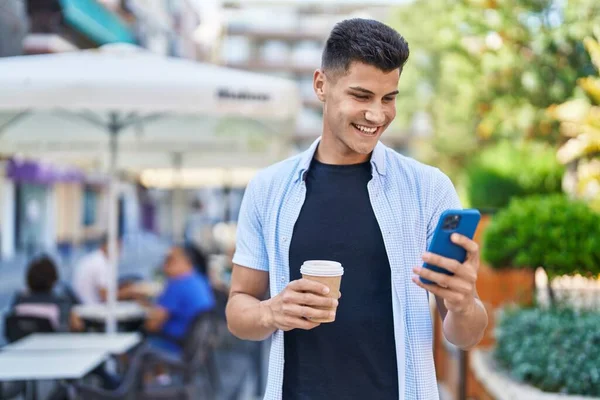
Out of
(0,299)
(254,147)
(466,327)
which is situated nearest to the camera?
(466,327)

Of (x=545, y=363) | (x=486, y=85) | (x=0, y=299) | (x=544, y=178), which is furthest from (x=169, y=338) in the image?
(x=0, y=299)

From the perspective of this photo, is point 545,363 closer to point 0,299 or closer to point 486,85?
point 486,85

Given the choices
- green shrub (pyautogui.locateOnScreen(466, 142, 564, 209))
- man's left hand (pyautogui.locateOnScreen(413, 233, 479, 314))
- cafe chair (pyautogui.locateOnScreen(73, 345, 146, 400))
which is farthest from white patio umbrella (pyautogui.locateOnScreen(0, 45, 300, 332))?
green shrub (pyautogui.locateOnScreen(466, 142, 564, 209))

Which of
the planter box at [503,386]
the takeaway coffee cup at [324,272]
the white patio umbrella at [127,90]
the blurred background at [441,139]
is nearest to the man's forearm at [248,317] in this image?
the takeaway coffee cup at [324,272]

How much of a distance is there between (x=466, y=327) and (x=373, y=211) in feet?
1.17

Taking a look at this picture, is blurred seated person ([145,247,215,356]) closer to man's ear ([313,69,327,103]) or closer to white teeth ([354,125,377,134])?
man's ear ([313,69,327,103])

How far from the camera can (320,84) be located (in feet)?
6.39

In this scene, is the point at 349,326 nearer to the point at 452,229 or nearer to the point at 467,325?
the point at 467,325

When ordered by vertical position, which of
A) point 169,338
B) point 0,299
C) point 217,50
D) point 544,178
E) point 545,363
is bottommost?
point 0,299

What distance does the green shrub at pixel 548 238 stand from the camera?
4.21 metres

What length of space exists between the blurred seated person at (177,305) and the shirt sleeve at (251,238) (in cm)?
386

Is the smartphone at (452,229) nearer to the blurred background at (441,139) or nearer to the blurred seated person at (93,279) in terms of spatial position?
the blurred background at (441,139)

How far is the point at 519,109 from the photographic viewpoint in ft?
37.8

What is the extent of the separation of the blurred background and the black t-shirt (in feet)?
1.96
